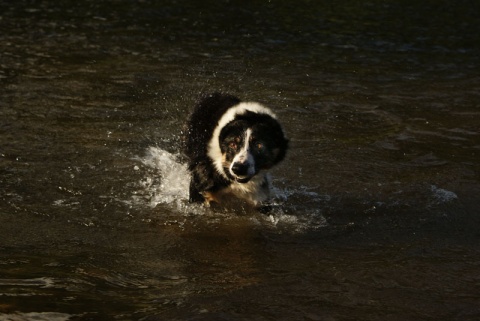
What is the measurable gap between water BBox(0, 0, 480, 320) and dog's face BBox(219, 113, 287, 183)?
0.61 m

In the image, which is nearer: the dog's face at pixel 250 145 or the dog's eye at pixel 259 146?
the dog's face at pixel 250 145

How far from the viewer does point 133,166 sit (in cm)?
869

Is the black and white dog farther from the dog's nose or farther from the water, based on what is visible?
the water

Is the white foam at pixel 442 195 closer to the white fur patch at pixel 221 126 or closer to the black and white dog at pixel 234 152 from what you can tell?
the black and white dog at pixel 234 152

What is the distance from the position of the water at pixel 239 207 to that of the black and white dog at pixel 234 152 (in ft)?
0.90

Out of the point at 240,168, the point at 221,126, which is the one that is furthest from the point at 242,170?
the point at 221,126

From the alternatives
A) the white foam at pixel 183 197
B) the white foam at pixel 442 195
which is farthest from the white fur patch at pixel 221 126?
the white foam at pixel 442 195

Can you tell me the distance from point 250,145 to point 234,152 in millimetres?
167

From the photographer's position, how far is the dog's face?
6.88 metres

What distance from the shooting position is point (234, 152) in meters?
7.05

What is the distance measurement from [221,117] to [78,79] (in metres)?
5.02

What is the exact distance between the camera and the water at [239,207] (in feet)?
19.1

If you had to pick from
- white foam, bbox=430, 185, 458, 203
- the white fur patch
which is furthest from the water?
the white fur patch

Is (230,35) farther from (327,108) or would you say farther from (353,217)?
(353,217)
